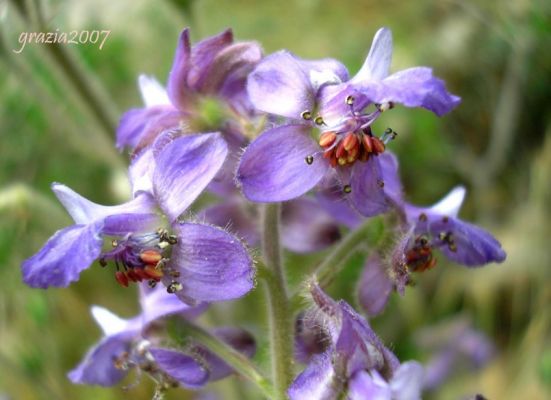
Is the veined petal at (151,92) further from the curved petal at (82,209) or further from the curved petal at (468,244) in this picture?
the curved petal at (468,244)

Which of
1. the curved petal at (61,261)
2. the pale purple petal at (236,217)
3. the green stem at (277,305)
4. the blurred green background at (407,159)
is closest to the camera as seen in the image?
the curved petal at (61,261)

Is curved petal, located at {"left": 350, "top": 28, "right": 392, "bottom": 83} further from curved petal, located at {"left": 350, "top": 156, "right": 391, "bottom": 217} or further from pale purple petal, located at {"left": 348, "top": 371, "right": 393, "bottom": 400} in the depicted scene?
pale purple petal, located at {"left": 348, "top": 371, "right": 393, "bottom": 400}

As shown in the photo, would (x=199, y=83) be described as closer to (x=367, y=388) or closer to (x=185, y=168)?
(x=185, y=168)

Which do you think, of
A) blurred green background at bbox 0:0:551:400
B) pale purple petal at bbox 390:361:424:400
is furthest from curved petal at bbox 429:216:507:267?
blurred green background at bbox 0:0:551:400

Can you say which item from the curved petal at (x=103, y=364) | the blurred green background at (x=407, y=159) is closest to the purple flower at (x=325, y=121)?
the curved petal at (x=103, y=364)

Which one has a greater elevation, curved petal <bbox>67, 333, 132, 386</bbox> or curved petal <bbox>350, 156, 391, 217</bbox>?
curved petal <bbox>350, 156, 391, 217</bbox>

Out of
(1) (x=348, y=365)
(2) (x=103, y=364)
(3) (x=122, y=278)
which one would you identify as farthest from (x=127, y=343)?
(1) (x=348, y=365)

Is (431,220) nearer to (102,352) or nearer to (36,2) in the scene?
(102,352)
